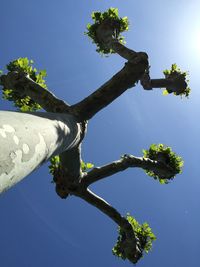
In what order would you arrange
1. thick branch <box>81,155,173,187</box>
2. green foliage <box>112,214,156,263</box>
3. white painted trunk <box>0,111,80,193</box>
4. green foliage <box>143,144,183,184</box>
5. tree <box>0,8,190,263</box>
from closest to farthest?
white painted trunk <box>0,111,80,193</box> < tree <box>0,8,190,263</box> < thick branch <box>81,155,173,187</box> < green foliage <box>112,214,156,263</box> < green foliage <box>143,144,183,184</box>

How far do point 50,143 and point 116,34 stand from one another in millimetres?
11219

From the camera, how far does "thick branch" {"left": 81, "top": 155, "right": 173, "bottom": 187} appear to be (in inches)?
420

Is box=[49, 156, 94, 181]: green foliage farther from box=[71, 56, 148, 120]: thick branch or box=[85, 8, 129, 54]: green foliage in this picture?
box=[85, 8, 129, 54]: green foliage

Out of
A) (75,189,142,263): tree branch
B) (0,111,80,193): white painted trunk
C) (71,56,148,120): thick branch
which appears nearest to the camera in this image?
(0,111,80,193): white painted trunk

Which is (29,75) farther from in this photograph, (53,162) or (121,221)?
(121,221)

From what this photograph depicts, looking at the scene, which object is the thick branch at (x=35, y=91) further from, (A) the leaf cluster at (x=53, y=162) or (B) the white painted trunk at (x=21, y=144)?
(B) the white painted trunk at (x=21, y=144)

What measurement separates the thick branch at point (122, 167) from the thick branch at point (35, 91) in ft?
8.60

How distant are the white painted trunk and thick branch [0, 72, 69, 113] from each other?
3.75 metres

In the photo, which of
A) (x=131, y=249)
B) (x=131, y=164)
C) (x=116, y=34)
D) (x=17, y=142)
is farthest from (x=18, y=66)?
(x=17, y=142)

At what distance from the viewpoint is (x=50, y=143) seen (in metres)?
5.22

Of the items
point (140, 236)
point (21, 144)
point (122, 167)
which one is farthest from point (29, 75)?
point (21, 144)

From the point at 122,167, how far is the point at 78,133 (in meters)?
3.39

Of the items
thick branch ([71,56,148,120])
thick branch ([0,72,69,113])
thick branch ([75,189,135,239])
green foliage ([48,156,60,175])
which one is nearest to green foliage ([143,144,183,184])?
thick branch ([75,189,135,239])

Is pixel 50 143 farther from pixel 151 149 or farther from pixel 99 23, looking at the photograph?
pixel 99 23
